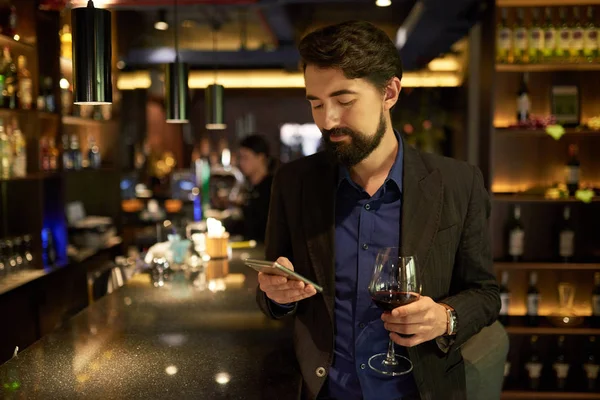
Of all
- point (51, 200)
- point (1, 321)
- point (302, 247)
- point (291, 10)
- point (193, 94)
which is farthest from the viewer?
point (193, 94)

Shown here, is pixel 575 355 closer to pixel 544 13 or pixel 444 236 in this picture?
pixel 544 13

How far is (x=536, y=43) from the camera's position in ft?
14.0

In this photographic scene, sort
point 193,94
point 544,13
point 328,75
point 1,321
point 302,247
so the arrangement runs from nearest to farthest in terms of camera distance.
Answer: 1. point 328,75
2. point 302,247
3. point 1,321
4. point 544,13
5. point 193,94

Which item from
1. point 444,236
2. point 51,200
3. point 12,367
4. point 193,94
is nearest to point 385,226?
point 444,236

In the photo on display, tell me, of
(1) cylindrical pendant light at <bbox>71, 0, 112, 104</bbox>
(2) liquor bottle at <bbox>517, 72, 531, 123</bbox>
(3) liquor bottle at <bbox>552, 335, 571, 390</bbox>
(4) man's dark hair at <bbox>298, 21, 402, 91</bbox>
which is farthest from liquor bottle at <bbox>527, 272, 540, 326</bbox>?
(1) cylindrical pendant light at <bbox>71, 0, 112, 104</bbox>

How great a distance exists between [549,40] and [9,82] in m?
3.60

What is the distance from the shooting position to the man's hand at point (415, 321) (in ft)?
4.83

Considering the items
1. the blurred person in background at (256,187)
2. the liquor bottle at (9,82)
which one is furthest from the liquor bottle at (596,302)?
the liquor bottle at (9,82)

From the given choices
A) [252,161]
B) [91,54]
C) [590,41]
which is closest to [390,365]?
[91,54]

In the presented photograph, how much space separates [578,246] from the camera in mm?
4480

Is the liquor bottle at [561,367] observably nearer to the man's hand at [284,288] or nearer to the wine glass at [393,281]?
the wine glass at [393,281]

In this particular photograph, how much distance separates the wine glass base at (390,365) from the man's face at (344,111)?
51 centimetres

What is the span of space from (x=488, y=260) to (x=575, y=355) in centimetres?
320

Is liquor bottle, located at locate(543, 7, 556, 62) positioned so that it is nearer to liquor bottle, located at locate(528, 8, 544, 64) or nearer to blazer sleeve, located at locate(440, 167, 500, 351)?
liquor bottle, located at locate(528, 8, 544, 64)
